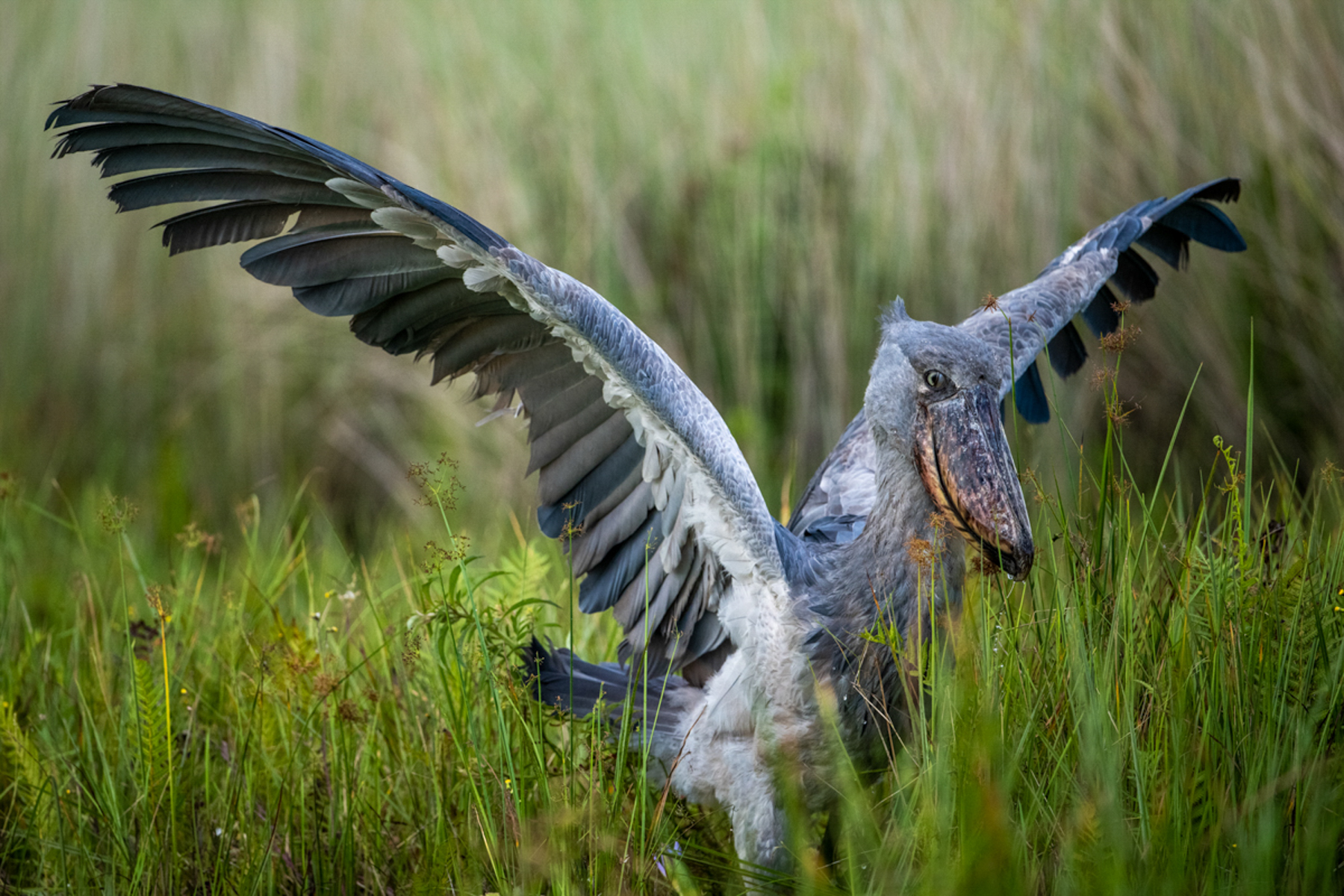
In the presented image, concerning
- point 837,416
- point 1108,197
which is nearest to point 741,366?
point 837,416

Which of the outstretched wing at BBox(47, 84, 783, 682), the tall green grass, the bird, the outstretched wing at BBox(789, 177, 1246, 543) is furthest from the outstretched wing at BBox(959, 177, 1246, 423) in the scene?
the outstretched wing at BBox(47, 84, 783, 682)

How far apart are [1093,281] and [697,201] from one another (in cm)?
230

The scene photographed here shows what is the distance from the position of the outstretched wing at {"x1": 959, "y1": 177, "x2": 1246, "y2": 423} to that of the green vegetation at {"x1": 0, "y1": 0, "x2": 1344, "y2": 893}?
292 millimetres

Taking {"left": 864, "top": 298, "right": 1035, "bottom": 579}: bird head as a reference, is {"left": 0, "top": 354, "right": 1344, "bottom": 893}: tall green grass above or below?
below

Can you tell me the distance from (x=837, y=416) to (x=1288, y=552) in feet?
7.90

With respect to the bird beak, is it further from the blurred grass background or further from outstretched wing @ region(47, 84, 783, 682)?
the blurred grass background

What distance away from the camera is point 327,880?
245 centimetres

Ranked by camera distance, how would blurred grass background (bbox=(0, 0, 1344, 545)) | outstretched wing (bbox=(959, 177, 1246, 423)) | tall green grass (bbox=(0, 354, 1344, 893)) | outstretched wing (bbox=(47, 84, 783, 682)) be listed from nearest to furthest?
tall green grass (bbox=(0, 354, 1344, 893))
outstretched wing (bbox=(47, 84, 783, 682))
outstretched wing (bbox=(959, 177, 1246, 423))
blurred grass background (bbox=(0, 0, 1344, 545))

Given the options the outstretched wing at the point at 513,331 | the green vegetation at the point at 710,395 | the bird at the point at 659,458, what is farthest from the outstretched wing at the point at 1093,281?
the outstretched wing at the point at 513,331

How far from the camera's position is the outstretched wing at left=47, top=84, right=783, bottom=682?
7.40ft

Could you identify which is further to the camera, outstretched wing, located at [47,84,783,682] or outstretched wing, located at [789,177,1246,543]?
outstretched wing, located at [789,177,1246,543]

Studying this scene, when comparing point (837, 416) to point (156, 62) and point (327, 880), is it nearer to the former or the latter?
point (327, 880)

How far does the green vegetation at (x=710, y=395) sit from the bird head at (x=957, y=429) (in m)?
0.12

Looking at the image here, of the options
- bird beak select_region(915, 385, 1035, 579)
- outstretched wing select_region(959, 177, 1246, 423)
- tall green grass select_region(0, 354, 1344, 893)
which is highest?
outstretched wing select_region(959, 177, 1246, 423)
